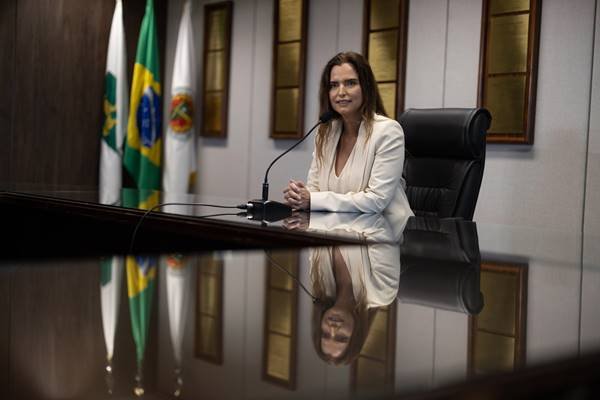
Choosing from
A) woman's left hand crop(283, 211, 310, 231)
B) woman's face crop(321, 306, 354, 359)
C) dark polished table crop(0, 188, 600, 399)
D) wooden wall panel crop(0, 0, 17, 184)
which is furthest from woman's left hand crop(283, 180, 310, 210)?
wooden wall panel crop(0, 0, 17, 184)

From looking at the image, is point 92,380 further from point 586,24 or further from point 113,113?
point 113,113

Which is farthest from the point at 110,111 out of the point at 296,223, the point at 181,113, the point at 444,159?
the point at 296,223

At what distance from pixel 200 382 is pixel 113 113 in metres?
6.56

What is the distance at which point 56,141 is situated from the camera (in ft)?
21.9

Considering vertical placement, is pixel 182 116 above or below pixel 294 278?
above

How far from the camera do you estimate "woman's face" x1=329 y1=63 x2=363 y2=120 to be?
3.24 metres

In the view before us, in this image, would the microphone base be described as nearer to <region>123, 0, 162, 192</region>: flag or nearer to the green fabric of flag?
the green fabric of flag

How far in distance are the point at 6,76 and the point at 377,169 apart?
4.57 metres

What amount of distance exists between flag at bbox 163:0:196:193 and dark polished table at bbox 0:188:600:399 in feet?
18.3

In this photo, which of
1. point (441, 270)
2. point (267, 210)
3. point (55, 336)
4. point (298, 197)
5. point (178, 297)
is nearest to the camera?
point (55, 336)

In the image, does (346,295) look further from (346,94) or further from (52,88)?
(52,88)

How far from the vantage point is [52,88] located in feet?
21.6

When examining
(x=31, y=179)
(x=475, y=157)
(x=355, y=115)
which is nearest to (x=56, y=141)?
(x=31, y=179)

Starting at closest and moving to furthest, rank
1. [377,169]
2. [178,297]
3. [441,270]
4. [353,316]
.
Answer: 1. [353,316]
2. [178,297]
3. [441,270]
4. [377,169]
